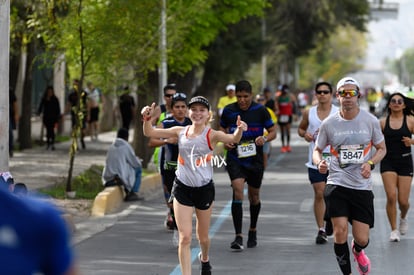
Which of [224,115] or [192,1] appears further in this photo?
[192,1]

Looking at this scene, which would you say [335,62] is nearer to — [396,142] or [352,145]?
[396,142]

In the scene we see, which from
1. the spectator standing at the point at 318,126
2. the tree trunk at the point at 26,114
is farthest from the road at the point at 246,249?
the tree trunk at the point at 26,114

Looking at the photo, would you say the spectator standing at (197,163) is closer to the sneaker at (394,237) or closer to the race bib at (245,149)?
the race bib at (245,149)

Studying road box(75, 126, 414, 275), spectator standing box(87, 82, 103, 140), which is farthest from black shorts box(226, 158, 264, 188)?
spectator standing box(87, 82, 103, 140)

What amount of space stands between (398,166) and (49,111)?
1740 cm

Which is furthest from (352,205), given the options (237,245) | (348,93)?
(237,245)

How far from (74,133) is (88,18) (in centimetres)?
199

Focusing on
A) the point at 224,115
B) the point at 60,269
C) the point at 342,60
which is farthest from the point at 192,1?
the point at 342,60

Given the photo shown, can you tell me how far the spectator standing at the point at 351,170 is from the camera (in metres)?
8.65

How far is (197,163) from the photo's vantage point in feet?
30.1

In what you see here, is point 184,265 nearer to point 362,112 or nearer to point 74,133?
point 362,112

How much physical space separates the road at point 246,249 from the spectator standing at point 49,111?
35.5 feet

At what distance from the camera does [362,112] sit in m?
8.83

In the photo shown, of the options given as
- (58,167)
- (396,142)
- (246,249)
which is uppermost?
(396,142)
